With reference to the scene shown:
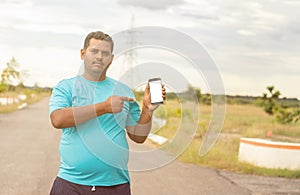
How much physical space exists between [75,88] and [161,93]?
51 cm

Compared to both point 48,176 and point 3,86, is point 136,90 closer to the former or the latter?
point 48,176

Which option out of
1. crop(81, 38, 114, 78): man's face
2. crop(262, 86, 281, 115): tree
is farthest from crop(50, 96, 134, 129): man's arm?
crop(262, 86, 281, 115): tree

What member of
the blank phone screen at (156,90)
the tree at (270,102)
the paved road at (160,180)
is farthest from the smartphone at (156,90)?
the tree at (270,102)

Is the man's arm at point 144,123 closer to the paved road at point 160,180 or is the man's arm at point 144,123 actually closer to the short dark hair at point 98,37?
the short dark hair at point 98,37

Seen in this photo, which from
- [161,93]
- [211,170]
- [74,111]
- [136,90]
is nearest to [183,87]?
[161,93]

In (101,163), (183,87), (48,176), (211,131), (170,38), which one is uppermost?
(170,38)

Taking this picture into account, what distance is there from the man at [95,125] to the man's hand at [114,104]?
60mm

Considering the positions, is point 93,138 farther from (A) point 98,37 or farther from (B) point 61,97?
(A) point 98,37

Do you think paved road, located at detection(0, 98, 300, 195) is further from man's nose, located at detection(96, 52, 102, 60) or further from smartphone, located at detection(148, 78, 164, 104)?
smartphone, located at detection(148, 78, 164, 104)

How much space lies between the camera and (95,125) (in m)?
3.31

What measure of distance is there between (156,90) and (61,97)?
546 mm

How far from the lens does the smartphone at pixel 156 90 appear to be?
3186mm

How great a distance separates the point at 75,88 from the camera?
339cm

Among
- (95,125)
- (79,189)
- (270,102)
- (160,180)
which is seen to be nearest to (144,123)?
(95,125)
